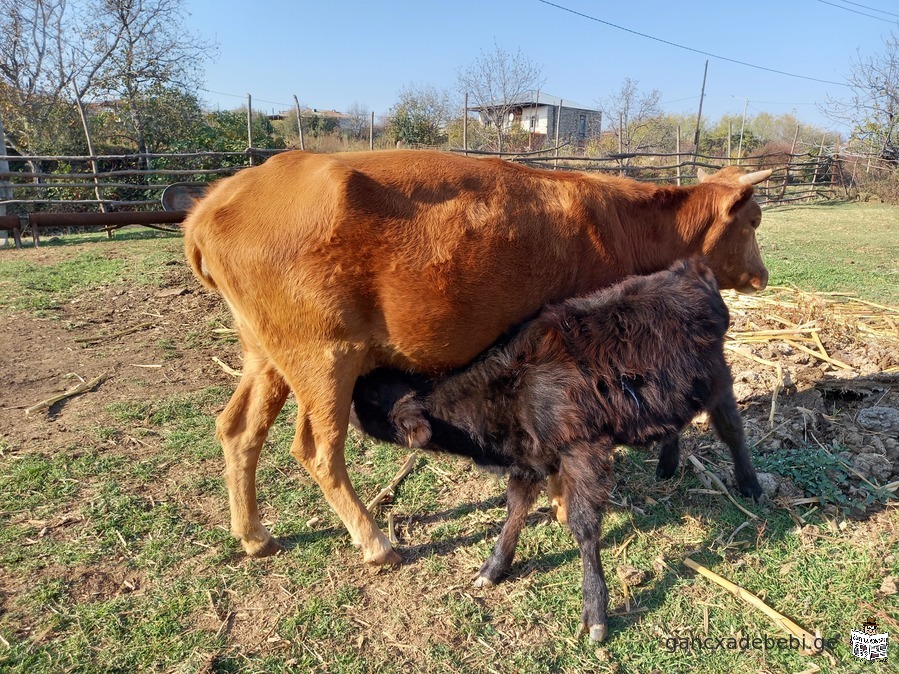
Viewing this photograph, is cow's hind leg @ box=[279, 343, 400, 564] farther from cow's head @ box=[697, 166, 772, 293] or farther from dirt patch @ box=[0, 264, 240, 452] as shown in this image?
cow's head @ box=[697, 166, 772, 293]

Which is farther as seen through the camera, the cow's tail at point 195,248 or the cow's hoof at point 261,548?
the cow's hoof at point 261,548

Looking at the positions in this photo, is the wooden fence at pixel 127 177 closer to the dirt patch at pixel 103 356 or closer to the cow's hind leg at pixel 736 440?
the dirt patch at pixel 103 356

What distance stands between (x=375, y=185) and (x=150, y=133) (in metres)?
19.6

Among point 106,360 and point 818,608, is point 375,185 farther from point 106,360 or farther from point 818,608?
point 106,360

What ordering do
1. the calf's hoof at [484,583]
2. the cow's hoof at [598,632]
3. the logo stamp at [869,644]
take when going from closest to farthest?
the logo stamp at [869,644]
the cow's hoof at [598,632]
the calf's hoof at [484,583]

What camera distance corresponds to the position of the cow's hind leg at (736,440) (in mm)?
3355

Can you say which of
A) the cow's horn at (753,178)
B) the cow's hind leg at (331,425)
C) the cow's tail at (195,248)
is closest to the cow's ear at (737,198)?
the cow's horn at (753,178)

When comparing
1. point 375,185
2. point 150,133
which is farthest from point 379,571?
point 150,133

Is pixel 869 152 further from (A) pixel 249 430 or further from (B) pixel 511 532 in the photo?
(A) pixel 249 430

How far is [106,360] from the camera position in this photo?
5.45 m

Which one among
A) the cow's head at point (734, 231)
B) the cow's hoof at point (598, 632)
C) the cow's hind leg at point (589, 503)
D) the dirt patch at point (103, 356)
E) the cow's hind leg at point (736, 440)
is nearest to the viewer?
the cow's hoof at point (598, 632)

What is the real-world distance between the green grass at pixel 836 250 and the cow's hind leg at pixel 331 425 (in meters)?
6.73

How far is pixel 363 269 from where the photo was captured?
2797 mm

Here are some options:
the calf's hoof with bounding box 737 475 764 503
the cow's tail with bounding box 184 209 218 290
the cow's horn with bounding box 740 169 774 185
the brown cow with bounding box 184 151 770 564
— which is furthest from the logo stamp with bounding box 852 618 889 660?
the cow's tail with bounding box 184 209 218 290
